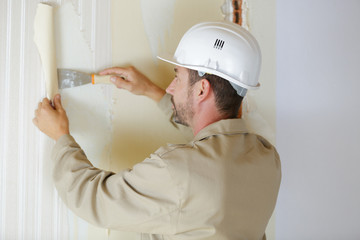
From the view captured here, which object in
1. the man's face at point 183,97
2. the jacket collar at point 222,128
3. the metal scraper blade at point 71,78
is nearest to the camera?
the jacket collar at point 222,128

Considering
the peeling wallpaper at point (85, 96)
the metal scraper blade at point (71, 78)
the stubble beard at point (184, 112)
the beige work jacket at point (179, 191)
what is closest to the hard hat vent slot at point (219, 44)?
the stubble beard at point (184, 112)

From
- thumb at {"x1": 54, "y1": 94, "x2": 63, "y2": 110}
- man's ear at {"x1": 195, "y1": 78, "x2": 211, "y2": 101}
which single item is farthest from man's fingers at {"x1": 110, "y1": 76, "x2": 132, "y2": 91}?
man's ear at {"x1": 195, "y1": 78, "x2": 211, "y2": 101}

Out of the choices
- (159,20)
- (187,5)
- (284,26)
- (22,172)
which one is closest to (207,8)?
(187,5)

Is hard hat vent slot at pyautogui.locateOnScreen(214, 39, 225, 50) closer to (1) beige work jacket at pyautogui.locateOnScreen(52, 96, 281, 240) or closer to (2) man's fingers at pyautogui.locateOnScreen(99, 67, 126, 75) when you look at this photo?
(1) beige work jacket at pyautogui.locateOnScreen(52, 96, 281, 240)

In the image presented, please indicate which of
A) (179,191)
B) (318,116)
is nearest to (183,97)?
(179,191)

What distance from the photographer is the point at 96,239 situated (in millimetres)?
1684

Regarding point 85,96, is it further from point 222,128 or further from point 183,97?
point 222,128

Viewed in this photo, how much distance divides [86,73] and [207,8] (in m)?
0.73

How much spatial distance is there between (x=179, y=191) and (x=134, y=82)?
696mm

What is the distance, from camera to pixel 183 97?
4.86ft

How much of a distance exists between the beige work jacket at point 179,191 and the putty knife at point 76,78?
416mm

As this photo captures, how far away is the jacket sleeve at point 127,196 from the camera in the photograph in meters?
1.20

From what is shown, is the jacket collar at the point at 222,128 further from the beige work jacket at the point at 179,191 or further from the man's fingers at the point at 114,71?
the man's fingers at the point at 114,71

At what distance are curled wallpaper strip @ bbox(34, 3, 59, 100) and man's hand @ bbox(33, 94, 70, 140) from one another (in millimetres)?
71
